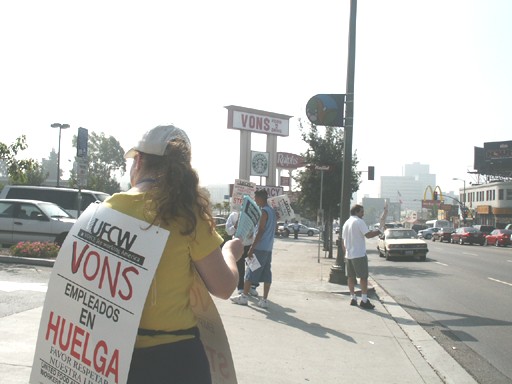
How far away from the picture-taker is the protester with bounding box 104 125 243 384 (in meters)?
2.00

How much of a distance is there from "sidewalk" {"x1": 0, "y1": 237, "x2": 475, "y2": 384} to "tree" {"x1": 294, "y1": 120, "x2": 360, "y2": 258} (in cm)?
1384

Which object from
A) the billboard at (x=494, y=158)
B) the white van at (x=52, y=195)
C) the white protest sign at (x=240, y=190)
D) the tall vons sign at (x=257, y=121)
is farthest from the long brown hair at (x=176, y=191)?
the billboard at (x=494, y=158)

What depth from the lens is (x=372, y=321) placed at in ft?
24.7

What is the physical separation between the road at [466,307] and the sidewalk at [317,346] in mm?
327

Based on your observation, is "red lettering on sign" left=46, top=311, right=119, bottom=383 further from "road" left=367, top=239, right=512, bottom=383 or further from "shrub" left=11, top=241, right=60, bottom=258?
"shrub" left=11, top=241, right=60, bottom=258

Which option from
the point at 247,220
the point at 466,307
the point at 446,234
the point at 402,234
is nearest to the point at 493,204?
the point at 446,234

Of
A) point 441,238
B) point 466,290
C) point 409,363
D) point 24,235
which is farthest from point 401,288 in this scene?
point 441,238

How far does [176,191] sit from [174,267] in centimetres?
30

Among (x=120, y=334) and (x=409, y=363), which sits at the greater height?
(x=120, y=334)

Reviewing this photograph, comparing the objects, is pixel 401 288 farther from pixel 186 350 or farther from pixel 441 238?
pixel 441 238

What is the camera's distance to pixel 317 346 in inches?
232

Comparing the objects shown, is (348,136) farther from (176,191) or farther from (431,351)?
(176,191)

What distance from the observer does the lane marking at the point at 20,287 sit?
8.09 m

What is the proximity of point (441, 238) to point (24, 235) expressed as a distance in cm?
4095
